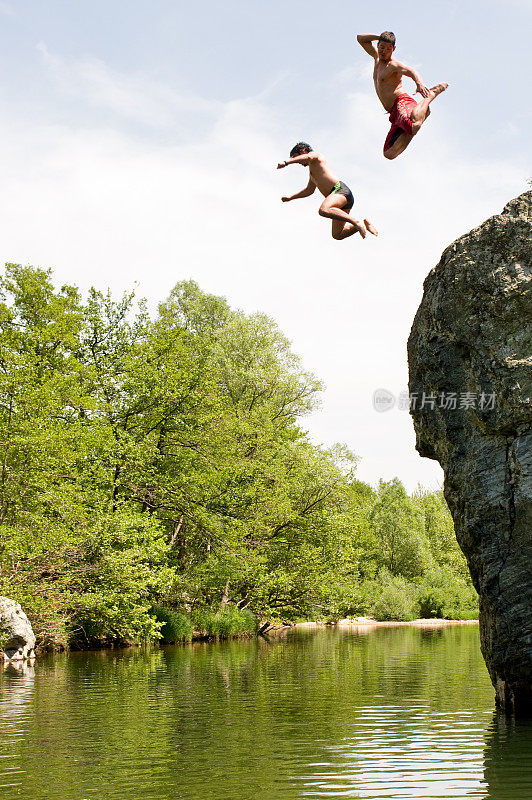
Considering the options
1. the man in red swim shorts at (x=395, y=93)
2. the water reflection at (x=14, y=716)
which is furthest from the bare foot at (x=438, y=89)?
the water reflection at (x=14, y=716)

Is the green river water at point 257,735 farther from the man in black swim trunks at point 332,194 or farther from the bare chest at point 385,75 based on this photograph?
the bare chest at point 385,75

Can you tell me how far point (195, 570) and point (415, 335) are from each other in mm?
19472

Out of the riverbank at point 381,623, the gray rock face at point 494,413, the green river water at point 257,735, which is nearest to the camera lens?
the green river water at point 257,735

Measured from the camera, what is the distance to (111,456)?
27.2 meters

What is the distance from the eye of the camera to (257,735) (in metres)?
10.4

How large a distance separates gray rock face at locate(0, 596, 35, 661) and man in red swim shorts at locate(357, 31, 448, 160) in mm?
17635

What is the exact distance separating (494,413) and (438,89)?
505 centimetres

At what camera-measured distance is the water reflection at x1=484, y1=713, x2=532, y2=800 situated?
734 centimetres

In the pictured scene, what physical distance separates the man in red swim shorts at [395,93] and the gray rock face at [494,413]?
4.00 m

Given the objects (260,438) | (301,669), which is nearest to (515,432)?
(301,669)

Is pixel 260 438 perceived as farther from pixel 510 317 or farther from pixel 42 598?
pixel 510 317

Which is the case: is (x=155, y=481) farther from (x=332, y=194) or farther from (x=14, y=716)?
(x=332, y=194)

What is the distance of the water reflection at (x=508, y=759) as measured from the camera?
7.34m

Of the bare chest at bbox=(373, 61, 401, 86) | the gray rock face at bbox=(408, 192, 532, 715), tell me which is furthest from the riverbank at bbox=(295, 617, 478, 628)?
the bare chest at bbox=(373, 61, 401, 86)
